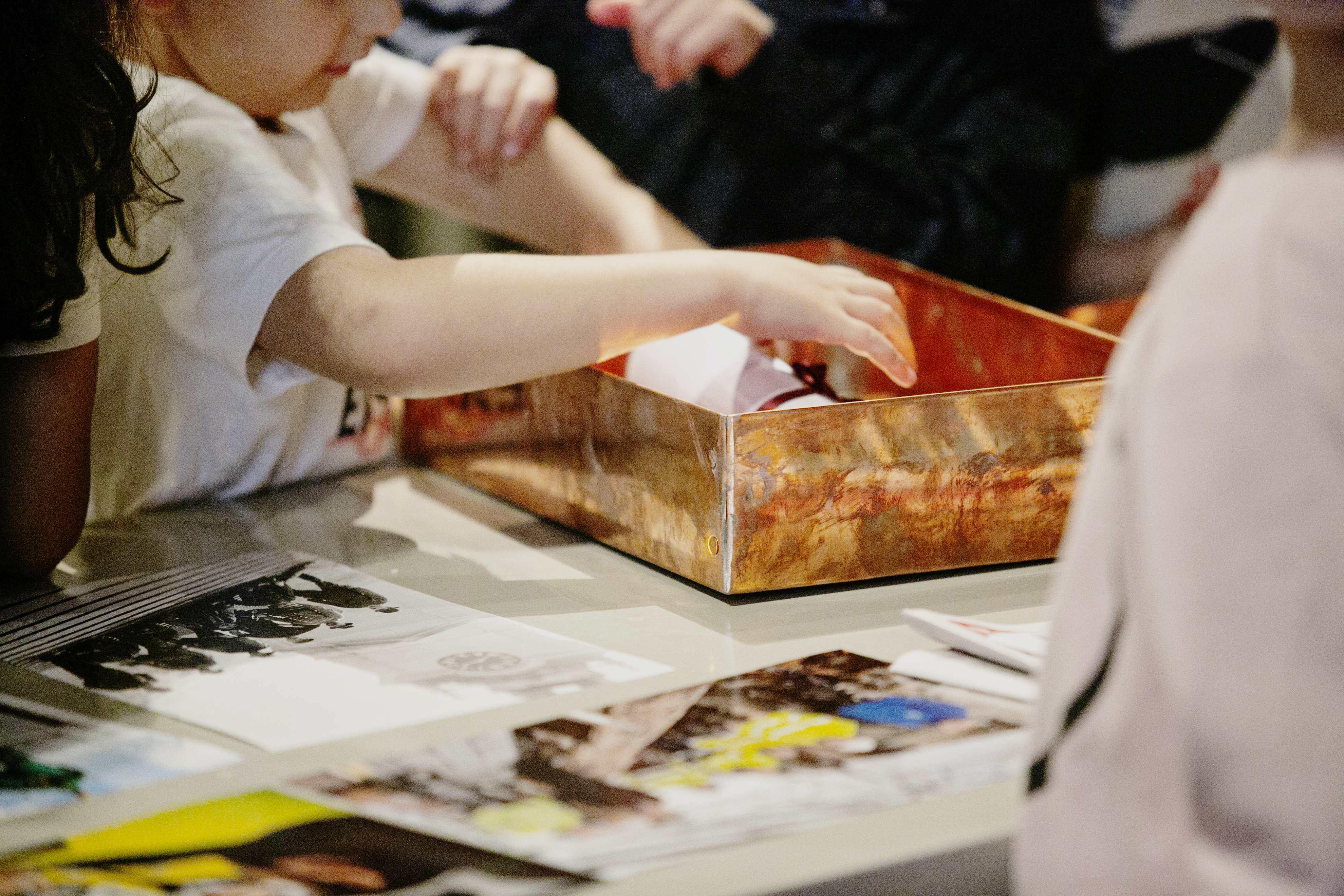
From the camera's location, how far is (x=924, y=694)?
0.46 m

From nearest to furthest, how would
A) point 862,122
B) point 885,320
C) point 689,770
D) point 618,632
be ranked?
point 689,770 < point 618,632 < point 885,320 < point 862,122

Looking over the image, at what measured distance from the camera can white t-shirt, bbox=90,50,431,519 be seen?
0.63 metres

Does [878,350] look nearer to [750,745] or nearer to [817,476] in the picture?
[817,476]

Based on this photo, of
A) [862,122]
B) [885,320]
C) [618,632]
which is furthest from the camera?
[862,122]

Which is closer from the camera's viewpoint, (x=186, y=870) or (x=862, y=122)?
(x=186, y=870)

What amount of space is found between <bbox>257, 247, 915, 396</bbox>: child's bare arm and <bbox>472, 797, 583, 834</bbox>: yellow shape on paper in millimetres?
278

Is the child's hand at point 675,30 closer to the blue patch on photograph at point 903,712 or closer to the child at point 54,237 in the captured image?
the child at point 54,237

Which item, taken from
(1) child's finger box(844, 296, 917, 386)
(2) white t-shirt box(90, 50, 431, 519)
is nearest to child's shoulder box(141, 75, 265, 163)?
(2) white t-shirt box(90, 50, 431, 519)

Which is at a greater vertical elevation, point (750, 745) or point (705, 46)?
point (705, 46)

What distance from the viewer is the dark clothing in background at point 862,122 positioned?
108 cm

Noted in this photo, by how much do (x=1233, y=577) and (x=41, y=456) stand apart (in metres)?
0.55

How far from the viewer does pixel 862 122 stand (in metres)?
1.10

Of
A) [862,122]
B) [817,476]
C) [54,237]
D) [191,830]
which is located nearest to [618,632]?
[817,476]

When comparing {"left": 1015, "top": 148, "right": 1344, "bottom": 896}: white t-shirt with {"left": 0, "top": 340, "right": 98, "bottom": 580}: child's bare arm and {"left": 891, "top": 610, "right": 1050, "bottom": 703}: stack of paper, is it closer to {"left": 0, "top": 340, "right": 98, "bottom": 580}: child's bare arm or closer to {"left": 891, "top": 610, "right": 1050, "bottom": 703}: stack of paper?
{"left": 891, "top": 610, "right": 1050, "bottom": 703}: stack of paper
